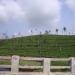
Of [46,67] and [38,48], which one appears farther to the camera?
[38,48]

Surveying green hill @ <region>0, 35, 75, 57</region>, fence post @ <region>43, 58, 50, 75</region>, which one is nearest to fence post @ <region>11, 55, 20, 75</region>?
fence post @ <region>43, 58, 50, 75</region>

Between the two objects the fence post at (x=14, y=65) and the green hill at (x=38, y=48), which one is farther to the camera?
the green hill at (x=38, y=48)

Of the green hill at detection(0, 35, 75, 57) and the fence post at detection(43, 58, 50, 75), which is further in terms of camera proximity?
the green hill at detection(0, 35, 75, 57)

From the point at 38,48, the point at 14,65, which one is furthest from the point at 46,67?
the point at 38,48

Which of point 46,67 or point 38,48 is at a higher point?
point 38,48

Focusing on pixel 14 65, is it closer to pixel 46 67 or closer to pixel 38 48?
pixel 46 67

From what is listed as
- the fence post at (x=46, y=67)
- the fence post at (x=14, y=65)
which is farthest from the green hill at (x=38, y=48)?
the fence post at (x=14, y=65)

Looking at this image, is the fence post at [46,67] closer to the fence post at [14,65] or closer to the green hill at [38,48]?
the fence post at [14,65]

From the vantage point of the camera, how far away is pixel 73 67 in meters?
15.1

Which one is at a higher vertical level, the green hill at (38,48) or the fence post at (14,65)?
the green hill at (38,48)

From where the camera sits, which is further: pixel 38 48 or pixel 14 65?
pixel 38 48

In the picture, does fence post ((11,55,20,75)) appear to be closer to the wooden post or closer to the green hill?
the wooden post

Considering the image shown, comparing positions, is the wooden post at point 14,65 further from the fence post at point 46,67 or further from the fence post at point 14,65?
the fence post at point 46,67

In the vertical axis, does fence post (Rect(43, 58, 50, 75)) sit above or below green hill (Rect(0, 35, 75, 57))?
below
